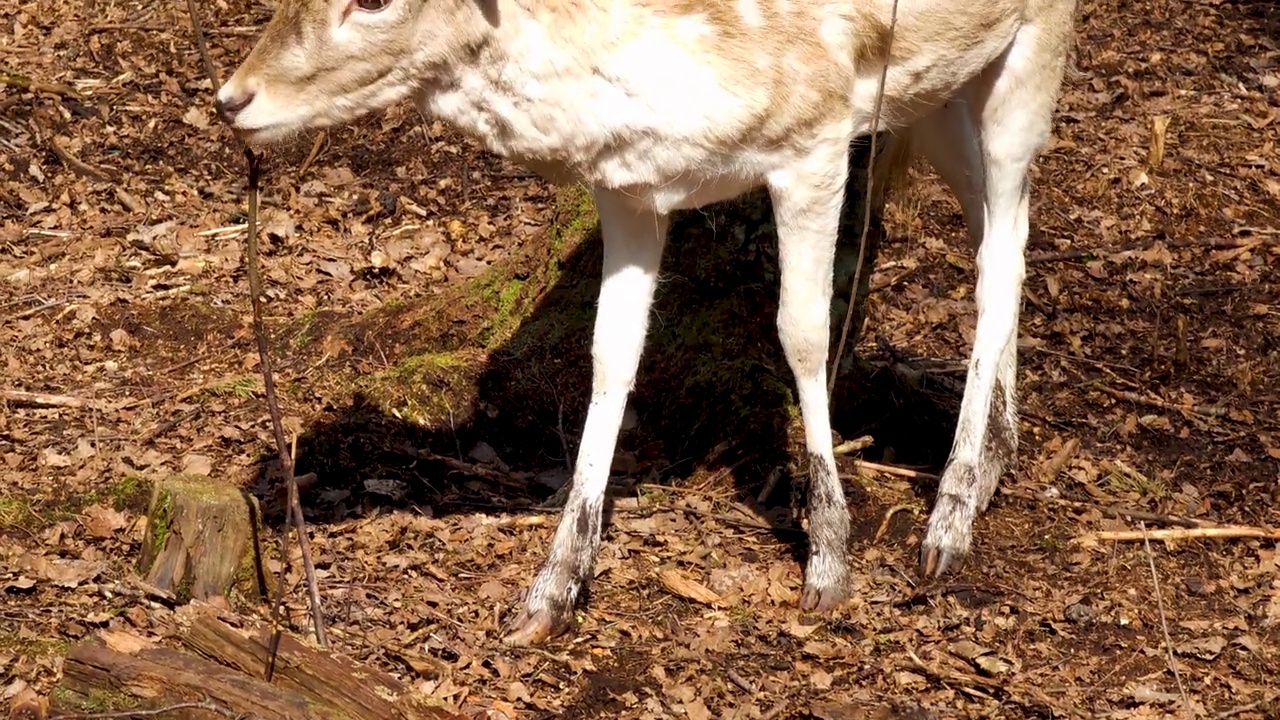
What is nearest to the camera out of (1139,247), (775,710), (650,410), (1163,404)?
(775,710)

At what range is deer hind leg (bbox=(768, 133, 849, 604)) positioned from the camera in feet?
17.6

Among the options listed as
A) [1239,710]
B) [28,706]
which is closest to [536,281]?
[28,706]

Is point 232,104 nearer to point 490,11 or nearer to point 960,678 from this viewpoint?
point 490,11

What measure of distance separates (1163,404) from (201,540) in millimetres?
4495

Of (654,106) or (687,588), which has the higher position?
(654,106)

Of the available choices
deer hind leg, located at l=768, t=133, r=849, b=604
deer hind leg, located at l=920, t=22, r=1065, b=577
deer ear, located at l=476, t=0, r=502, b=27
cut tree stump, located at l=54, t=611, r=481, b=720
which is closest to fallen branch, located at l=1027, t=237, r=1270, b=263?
deer hind leg, located at l=920, t=22, r=1065, b=577

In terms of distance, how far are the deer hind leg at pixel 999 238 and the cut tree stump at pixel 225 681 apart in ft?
8.91

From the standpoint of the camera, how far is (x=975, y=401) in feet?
20.8

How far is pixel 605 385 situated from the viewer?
5.66 metres

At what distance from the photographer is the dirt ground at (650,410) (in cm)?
528

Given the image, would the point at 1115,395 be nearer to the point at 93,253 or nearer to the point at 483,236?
the point at 483,236

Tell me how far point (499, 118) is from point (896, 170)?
258 centimetres

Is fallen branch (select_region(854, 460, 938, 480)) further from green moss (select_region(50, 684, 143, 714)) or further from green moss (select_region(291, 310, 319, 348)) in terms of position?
green moss (select_region(50, 684, 143, 714))

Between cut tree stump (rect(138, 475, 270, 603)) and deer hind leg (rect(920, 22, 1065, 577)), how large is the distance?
2734mm
